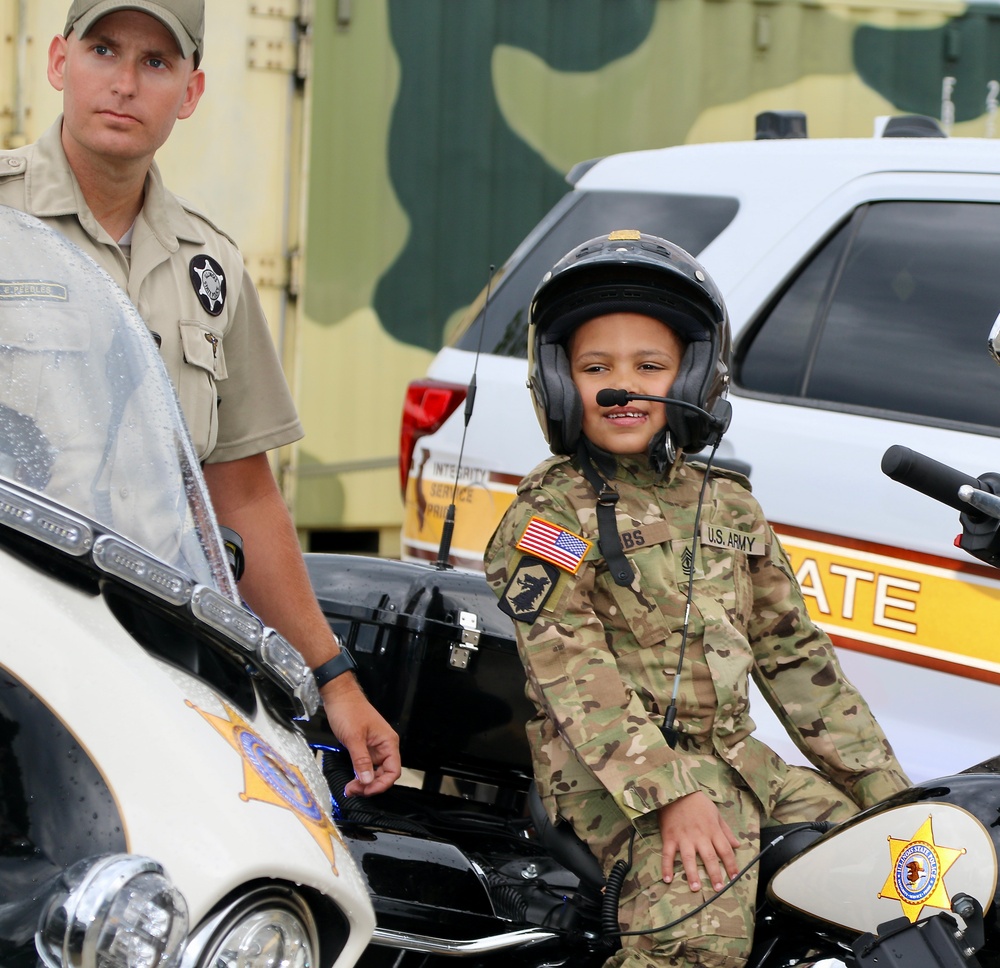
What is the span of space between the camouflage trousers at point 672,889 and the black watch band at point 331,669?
0.42m

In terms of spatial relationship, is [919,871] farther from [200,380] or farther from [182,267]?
[182,267]

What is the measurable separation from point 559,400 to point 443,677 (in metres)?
0.66

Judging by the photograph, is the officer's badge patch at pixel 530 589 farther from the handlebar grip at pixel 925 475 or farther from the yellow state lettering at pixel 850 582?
the yellow state lettering at pixel 850 582

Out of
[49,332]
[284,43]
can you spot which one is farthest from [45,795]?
[284,43]

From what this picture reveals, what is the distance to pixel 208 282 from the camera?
2344 millimetres

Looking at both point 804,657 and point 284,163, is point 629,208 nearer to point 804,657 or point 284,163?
point 804,657

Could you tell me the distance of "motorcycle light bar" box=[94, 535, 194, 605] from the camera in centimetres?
139

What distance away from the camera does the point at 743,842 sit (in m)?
2.11

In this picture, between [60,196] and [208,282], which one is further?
[208,282]

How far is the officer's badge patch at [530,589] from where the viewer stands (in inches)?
86.7

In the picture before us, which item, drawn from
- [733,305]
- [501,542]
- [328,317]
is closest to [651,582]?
[501,542]

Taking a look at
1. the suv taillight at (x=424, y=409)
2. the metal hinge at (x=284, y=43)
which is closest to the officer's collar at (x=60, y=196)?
the suv taillight at (x=424, y=409)

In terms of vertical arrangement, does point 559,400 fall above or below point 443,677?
above

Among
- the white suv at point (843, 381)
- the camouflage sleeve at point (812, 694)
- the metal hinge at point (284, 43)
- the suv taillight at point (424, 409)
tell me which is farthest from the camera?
the metal hinge at point (284, 43)
